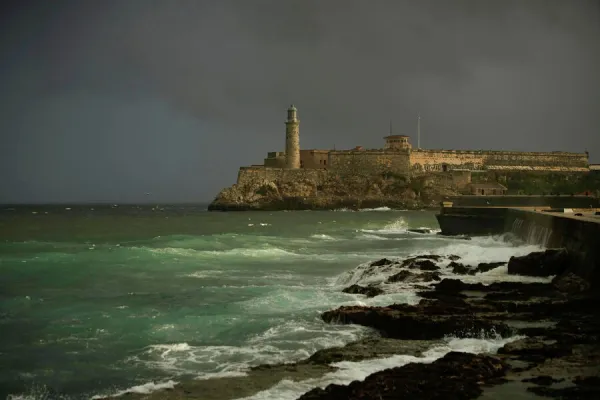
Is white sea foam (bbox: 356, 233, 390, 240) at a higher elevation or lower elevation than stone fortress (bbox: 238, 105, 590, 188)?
lower

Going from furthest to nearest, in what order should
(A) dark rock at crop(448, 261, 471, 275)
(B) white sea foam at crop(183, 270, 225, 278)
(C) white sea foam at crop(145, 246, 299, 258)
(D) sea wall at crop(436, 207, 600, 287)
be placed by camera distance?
(C) white sea foam at crop(145, 246, 299, 258), (B) white sea foam at crop(183, 270, 225, 278), (A) dark rock at crop(448, 261, 471, 275), (D) sea wall at crop(436, 207, 600, 287)

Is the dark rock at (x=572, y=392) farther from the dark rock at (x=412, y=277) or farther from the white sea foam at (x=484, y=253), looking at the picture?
the white sea foam at (x=484, y=253)

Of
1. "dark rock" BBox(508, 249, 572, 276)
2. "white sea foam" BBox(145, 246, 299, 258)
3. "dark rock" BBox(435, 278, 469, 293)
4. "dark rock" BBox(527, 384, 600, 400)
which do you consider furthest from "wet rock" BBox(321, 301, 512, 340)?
"white sea foam" BBox(145, 246, 299, 258)

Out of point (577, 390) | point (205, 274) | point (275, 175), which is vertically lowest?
point (205, 274)

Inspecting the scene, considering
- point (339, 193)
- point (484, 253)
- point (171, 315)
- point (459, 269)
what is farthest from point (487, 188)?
point (171, 315)

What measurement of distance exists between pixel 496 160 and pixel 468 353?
7473cm

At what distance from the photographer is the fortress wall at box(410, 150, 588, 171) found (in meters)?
76.2

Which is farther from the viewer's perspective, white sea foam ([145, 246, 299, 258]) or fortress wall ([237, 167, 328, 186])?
fortress wall ([237, 167, 328, 186])

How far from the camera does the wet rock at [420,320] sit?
9375mm

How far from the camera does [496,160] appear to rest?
3120 inches

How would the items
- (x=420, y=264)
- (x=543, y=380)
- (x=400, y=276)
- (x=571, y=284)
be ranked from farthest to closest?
(x=420, y=264), (x=400, y=276), (x=571, y=284), (x=543, y=380)

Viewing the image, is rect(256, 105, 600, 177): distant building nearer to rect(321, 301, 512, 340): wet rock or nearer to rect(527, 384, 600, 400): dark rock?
rect(321, 301, 512, 340): wet rock

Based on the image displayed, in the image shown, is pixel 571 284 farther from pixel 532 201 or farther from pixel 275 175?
pixel 275 175

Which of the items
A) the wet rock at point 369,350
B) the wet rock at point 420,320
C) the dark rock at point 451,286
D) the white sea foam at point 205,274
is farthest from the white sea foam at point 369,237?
the wet rock at point 369,350
